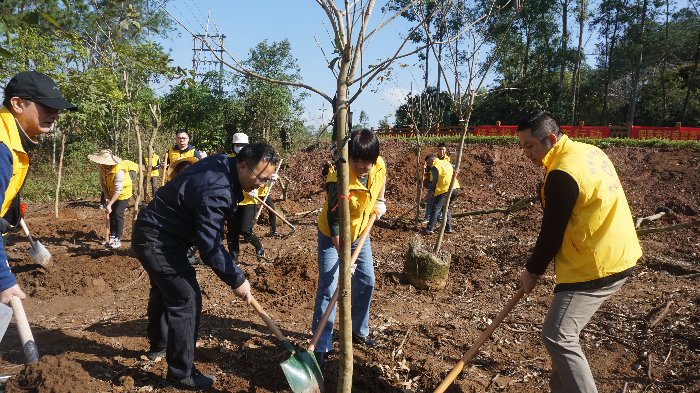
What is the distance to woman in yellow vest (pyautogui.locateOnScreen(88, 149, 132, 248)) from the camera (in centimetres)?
570

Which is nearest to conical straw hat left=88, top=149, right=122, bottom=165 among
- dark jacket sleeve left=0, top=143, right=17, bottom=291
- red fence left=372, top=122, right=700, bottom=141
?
dark jacket sleeve left=0, top=143, right=17, bottom=291

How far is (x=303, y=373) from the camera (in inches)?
91.2

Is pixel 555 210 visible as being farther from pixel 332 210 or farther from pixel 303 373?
pixel 303 373

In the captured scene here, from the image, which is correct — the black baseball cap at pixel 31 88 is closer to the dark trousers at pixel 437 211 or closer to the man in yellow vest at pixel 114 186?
the man in yellow vest at pixel 114 186

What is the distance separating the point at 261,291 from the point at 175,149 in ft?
9.34

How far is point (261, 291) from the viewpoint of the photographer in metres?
4.57

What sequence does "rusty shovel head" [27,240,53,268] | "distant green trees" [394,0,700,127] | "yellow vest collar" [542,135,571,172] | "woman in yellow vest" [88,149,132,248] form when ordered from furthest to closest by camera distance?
"distant green trees" [394,0,700,127], "woman in yellow vest" [88,149,132,248], "rusty shovel head" [27,240,53,268], "yellow vest collar" [542,135,571,172]

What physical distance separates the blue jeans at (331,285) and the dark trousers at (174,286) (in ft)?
2.70

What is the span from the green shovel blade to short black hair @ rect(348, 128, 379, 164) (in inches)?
49.5

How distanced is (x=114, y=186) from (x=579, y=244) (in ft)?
19.3

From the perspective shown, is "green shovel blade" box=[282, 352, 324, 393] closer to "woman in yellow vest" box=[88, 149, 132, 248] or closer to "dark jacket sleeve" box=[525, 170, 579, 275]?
"dark jacket sleeve" box=[525, 170, 579, 275]

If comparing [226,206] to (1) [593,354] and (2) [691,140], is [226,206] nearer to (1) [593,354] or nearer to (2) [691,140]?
(1) [593,354]

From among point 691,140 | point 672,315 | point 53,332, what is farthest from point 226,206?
point 691,140

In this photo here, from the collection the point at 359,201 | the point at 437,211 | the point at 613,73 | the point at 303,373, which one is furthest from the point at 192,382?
the point at 613,73
